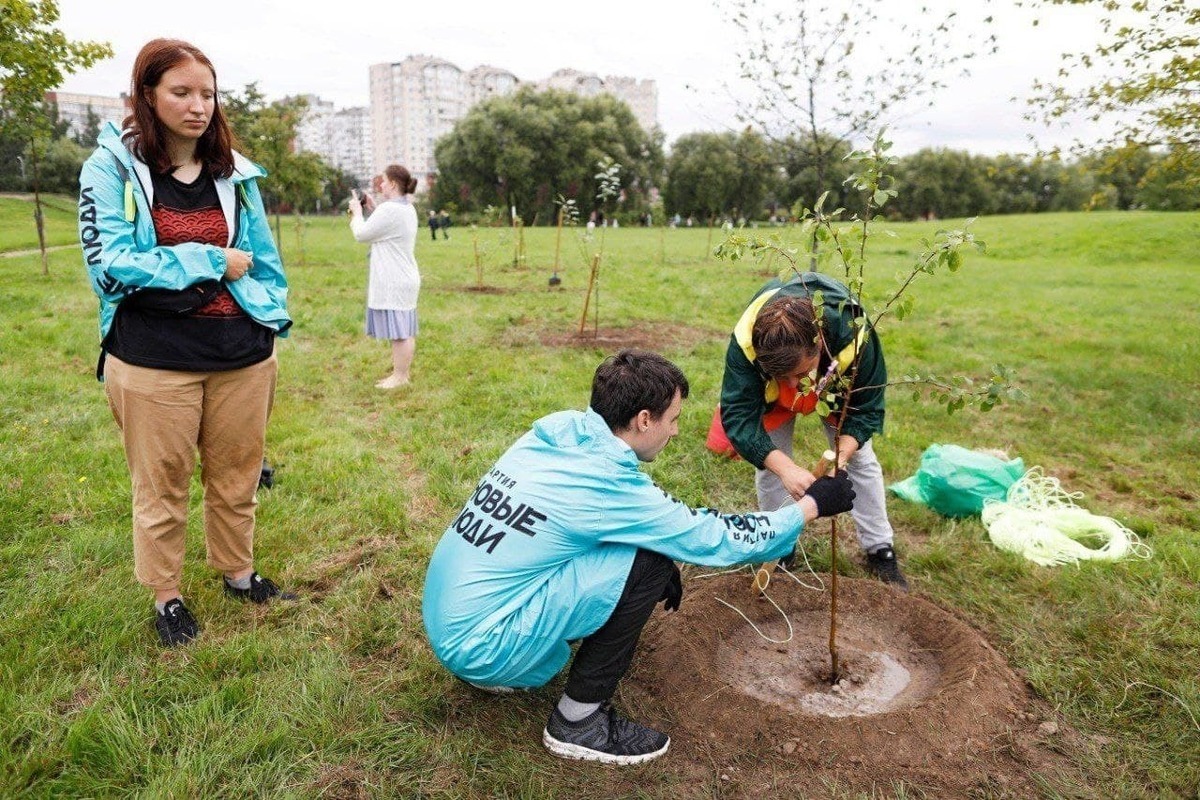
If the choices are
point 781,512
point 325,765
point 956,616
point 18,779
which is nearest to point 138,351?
point 18,779

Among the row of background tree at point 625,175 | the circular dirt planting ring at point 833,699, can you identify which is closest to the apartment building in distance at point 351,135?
the row of background tree at point 625,175

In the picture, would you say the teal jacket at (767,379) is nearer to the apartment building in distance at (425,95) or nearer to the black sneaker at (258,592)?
the black sneaker at (258,592)

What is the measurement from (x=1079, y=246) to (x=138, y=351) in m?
22.3

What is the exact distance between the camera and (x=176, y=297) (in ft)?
7.99

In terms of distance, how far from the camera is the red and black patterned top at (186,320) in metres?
2.45

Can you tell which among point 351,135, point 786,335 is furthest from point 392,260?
point 351,135

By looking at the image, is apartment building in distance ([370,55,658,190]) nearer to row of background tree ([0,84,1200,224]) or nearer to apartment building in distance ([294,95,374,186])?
apartment building in distance ([294,95,374,186])

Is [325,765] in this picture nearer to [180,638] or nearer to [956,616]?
[180,638]

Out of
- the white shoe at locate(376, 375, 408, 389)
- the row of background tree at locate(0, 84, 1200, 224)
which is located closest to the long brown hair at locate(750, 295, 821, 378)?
the white shoe at locate(376, 375, 408, 389)

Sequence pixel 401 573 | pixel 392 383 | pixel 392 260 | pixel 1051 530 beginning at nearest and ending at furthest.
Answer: pixel 401 573, pixel 1051 530, pixel 392 260, pixel 392 383

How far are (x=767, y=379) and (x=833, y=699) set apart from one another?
120cm

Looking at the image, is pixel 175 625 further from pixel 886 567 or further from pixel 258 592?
pixel 886 567

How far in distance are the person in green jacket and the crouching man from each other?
448 millimetres

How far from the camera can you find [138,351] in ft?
8.02
